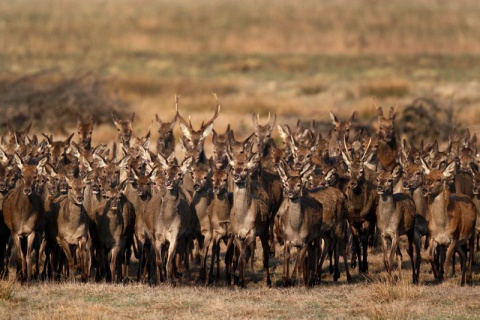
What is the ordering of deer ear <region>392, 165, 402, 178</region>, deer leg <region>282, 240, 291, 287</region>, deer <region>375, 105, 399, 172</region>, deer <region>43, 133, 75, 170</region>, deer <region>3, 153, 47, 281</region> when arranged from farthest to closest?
deer <region>375, 105, 399, 172</region>
deer <region>43, 133, 75, 170</region>
deer ear <region>392, 165, 402, 178</region>
deer leg <region>282, 240, 291, 287</region>
deer <region>3, 153, 47, 281</region>

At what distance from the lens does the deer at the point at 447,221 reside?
1703 centimetres

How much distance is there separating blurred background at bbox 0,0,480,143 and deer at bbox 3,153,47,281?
644 cm

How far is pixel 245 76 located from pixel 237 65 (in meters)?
4.74

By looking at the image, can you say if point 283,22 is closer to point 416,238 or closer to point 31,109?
point 31,109

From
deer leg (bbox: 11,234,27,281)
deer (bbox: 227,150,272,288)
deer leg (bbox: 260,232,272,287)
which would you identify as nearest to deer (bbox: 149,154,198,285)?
deer (bbox: 227,150,272,288)

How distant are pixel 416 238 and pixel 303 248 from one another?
2.08 metres

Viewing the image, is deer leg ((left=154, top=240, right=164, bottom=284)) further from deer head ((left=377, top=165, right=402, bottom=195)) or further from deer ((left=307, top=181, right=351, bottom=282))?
deer head ((left=377, top=165, right=402, bottom=195))

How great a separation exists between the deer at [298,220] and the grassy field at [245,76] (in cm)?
57

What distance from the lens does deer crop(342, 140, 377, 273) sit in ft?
60.7

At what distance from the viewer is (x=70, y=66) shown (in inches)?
2200

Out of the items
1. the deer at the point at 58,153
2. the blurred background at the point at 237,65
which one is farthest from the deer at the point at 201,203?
the blurred background at the point at 237,65

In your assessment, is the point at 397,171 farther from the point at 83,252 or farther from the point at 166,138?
the point at 166,138

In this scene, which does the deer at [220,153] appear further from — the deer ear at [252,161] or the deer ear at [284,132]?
the deer ear at [284,132]

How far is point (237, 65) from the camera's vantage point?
190ft
